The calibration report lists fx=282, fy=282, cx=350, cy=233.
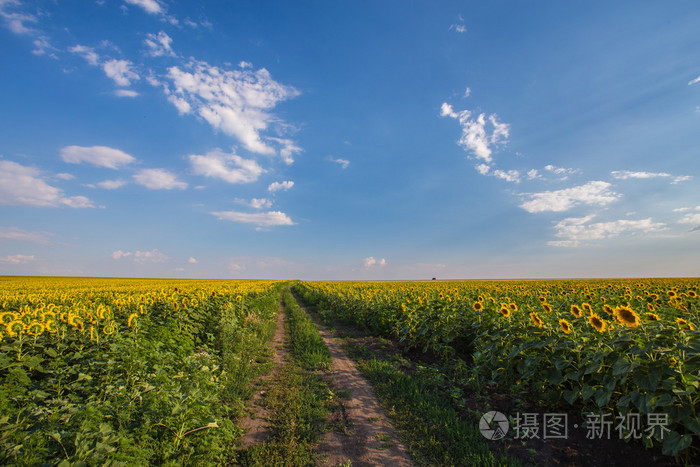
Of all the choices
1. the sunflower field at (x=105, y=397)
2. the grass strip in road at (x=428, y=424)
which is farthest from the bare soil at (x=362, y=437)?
the sunflower field at (x=105, y=397)

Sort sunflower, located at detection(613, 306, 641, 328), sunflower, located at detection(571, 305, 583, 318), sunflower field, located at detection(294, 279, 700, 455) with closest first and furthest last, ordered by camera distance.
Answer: sunflower field, located at detection(294, 279, 700, 455) → sunflower, located at detection(613, 306, 641, 328) → sunflower, located at detection(571, 305, 583, 318)

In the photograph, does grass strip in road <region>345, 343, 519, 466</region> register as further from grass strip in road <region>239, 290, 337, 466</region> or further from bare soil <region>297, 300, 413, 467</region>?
grass strip in road <region>239, 290, 337, 466</region>

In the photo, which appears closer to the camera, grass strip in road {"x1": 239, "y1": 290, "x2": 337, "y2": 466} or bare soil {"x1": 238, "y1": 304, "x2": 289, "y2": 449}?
grass strip in road {"x1": 239, "y1": 290, "x2": 337, "y2": 466}

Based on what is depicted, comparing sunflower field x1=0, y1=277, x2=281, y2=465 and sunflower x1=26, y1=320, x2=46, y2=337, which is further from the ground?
sunflower x1=26, y1=320, x2=46, y2=337

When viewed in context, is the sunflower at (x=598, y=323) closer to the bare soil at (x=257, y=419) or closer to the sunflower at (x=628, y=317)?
the sunflower at (x=628, y=317)

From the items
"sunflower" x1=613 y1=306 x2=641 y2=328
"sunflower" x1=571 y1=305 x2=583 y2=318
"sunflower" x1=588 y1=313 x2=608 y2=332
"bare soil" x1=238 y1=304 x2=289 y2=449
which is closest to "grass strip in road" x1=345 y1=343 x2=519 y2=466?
"bare soil" x1=238 y1=304 x2=289 y2=449

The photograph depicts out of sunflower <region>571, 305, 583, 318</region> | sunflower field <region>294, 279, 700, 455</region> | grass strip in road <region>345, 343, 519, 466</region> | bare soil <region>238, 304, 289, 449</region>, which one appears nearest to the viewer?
sunflower field <region>294, 279, 700, 455</region>

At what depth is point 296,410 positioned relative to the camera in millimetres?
5137

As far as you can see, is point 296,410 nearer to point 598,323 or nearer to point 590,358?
point 590,358

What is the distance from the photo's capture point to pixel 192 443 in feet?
11.8

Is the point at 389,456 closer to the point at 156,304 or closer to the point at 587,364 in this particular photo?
the point at 587,364

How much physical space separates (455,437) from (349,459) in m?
1.66

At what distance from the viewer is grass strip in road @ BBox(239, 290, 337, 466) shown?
389 centimetres

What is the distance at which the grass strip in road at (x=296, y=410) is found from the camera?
3.89 m
